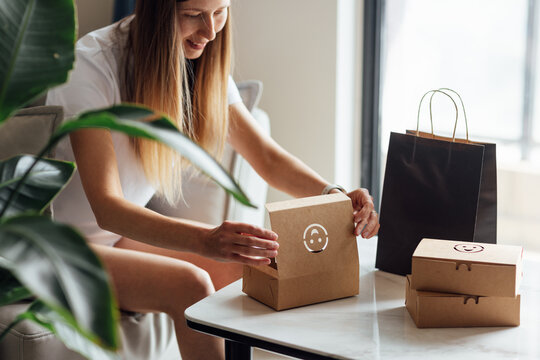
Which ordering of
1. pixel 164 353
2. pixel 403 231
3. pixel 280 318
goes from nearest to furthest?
1. pixel 280 318
2. pixel 403 231
3. pixel 164 353

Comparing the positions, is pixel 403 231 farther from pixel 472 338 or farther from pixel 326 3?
pixel 326 3

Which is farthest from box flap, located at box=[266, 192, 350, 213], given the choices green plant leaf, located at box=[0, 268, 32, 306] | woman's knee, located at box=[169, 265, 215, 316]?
green plant leaf, located at box=[0, 268, 32, 306]

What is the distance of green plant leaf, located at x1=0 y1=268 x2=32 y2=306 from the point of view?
0.73 meters

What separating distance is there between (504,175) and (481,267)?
1.83 metres

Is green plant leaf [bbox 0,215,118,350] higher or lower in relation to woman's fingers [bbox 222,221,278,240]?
higher

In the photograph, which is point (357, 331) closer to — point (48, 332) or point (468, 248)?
point (468, 248)

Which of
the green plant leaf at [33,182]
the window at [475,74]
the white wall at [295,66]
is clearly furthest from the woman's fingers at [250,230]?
the window at [475,74]

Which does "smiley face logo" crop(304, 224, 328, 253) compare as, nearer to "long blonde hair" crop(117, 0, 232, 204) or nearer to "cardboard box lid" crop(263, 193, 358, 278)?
"cardboard box lid" crop(263, 193, 358, 278)

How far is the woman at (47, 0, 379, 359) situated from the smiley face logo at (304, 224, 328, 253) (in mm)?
63

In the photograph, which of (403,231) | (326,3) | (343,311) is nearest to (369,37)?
(326,3)

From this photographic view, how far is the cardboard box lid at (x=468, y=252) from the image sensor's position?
3.29 ft

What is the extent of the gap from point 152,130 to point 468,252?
66 cm

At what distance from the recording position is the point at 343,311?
1.08 m

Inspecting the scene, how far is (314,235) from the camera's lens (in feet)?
3.58
